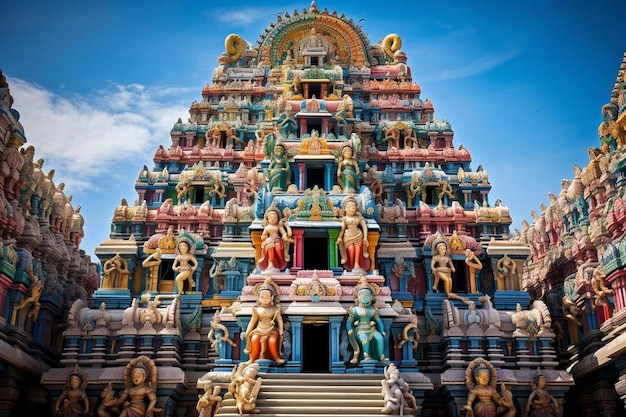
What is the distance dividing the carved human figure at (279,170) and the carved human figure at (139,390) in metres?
8.24

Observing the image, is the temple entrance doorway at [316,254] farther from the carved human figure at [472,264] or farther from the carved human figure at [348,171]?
the carved human figure at [472,264]

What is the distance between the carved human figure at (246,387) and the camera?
17.4 m

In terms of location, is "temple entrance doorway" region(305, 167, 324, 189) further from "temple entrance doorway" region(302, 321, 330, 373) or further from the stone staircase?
the stone staircase

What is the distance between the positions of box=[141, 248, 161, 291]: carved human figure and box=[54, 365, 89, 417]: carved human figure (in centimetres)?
505

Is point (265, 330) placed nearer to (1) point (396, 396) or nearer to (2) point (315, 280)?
(2) point (315, 280)

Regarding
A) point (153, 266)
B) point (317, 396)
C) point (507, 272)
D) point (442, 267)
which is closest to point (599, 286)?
point (507, 272)

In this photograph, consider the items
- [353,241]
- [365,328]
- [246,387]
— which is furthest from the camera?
[353,241]

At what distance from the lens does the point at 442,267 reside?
2467 centimetres

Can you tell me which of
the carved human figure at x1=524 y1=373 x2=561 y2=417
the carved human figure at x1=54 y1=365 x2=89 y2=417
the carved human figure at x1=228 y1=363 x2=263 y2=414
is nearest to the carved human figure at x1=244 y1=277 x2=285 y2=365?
the carved human figure at x1=228 y1=363 x2=263 y2=414

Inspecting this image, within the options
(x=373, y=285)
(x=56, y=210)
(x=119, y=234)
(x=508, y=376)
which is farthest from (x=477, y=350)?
(x=56, y=210)

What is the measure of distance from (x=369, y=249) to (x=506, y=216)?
6.92 metres

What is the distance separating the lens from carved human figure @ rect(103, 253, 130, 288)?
2494 centimetres

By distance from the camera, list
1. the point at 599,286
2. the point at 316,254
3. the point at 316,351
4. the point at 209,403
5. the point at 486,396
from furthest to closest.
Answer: the point at 316,254
the point at 316,351
the point at 599,286
the point at 486,396
the point at 209,403

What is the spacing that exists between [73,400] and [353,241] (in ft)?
34.1
